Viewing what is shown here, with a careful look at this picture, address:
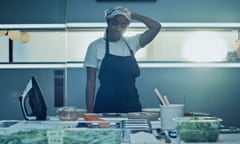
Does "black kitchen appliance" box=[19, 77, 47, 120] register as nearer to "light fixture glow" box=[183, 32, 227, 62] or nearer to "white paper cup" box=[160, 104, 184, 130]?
"white paper cup" box=[160, 104, 184, 130]

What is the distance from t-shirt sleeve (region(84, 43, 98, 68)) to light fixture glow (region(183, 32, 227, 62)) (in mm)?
336

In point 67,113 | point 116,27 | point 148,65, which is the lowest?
point 67,113

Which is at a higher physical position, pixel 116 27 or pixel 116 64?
pixel 116 27

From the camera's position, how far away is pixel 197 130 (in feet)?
3.03

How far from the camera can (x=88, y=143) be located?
0.85 metres

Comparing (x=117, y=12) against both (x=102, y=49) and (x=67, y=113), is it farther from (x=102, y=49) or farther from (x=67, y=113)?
(x=67, y=113)

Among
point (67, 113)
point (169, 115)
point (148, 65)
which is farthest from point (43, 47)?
point (169, 115)

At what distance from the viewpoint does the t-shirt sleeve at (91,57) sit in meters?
1.37

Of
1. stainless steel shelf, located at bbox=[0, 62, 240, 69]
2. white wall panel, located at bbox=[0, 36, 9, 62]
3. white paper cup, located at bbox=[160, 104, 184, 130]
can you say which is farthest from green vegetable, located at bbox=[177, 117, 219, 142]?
white wall panel, located at bbox=[0, 36, 9, 62]

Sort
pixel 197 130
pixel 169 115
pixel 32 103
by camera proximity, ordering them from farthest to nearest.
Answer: pixel 32 103, pixel 169 115, pixel 197 130

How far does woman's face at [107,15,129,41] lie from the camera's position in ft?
4.44

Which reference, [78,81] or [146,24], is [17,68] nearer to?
[78,81]

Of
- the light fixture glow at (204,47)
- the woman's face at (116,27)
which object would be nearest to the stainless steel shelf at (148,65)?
the light fixture glow at (204,47)

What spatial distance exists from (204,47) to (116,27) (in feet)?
1.12
